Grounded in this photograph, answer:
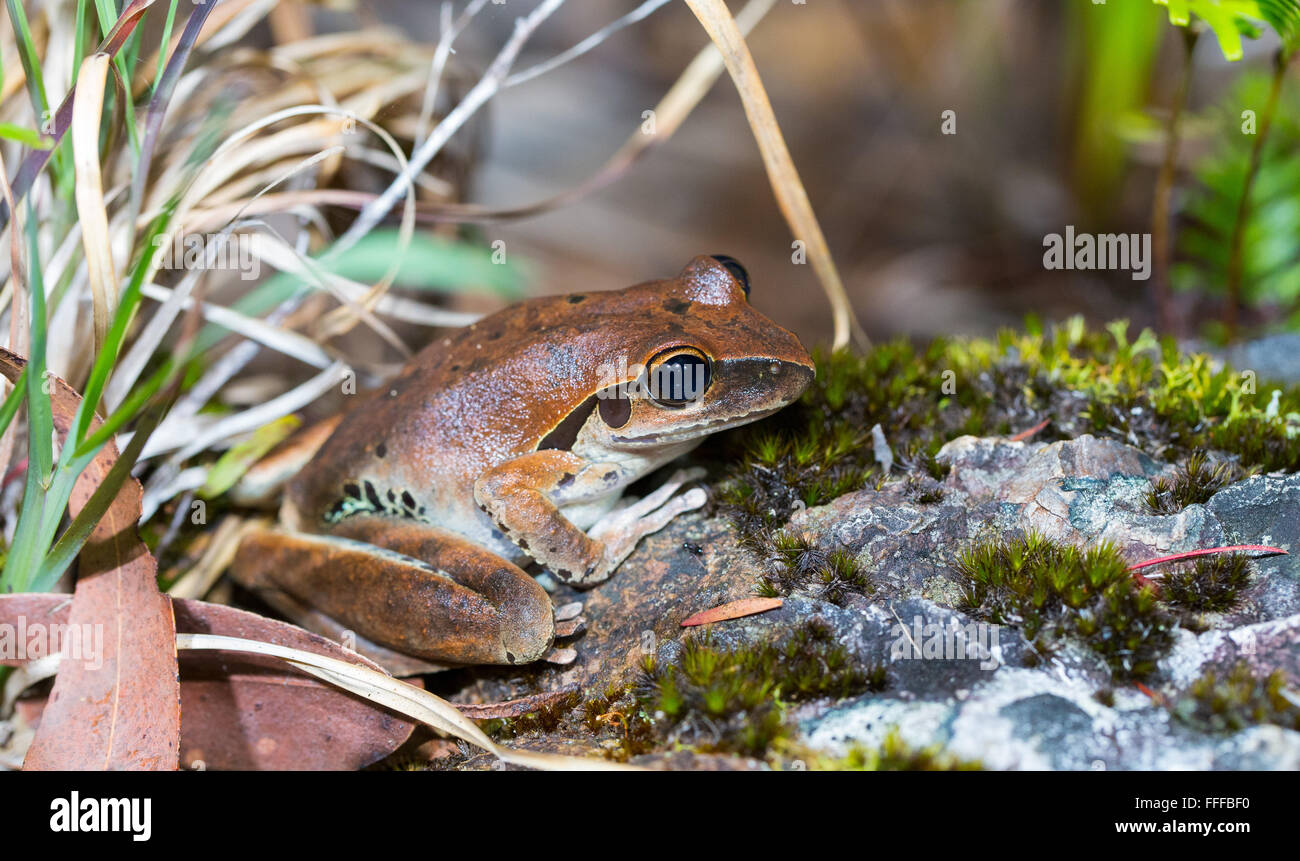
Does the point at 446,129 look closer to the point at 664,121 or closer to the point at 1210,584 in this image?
the point at 664,121

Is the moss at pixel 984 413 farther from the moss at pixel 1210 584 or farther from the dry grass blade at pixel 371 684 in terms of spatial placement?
the dry grass blade at pixel 371 684

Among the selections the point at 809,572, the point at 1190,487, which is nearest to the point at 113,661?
the point at 809,572

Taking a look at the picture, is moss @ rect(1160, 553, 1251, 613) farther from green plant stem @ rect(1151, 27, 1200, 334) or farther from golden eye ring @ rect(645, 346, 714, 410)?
green plant stem @ rect(1151, 27, 1200, 334)

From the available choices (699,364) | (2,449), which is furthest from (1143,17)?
(2,449)

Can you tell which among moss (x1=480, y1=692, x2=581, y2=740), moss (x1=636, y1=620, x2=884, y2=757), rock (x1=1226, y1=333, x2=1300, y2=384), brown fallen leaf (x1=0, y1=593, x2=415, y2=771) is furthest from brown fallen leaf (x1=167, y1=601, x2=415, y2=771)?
rock (x1=1226, y1=333, x2=1300, y2=384)

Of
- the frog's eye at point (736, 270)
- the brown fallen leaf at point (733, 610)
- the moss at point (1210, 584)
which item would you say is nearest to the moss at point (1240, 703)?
the moss at point (1210, 584)
